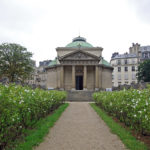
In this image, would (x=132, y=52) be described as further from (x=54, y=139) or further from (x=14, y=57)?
(x=54, y=139)

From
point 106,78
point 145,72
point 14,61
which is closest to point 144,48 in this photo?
point 145,72

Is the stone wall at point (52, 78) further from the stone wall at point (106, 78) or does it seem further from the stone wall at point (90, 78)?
the stone wall at point (106, 78)

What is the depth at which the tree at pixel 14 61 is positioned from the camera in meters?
40.0

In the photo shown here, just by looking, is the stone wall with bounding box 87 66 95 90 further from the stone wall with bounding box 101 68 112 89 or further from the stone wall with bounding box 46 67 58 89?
the stone wall with bounding box 46 67 58 89

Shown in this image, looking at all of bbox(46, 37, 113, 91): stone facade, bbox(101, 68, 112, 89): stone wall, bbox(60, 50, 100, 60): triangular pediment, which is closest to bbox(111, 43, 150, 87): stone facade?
bbox(46, 37, 113, 91): stone facade

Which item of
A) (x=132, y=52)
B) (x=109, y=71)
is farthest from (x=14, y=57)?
(x=132, y=52)

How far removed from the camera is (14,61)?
133 feet

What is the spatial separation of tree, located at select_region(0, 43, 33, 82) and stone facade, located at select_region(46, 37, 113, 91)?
8.50 metres

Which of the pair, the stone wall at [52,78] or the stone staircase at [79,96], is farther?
the stone wall at [52,78]

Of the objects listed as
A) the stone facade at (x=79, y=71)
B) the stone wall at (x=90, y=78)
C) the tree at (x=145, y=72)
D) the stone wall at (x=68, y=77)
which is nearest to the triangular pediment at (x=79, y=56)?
the stone facade at (x=79, y=71)

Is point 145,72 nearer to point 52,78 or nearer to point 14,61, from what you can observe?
point 52,78

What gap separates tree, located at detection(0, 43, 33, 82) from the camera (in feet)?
131

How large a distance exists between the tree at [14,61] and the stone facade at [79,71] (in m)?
8.50

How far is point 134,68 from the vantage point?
6725 cm
